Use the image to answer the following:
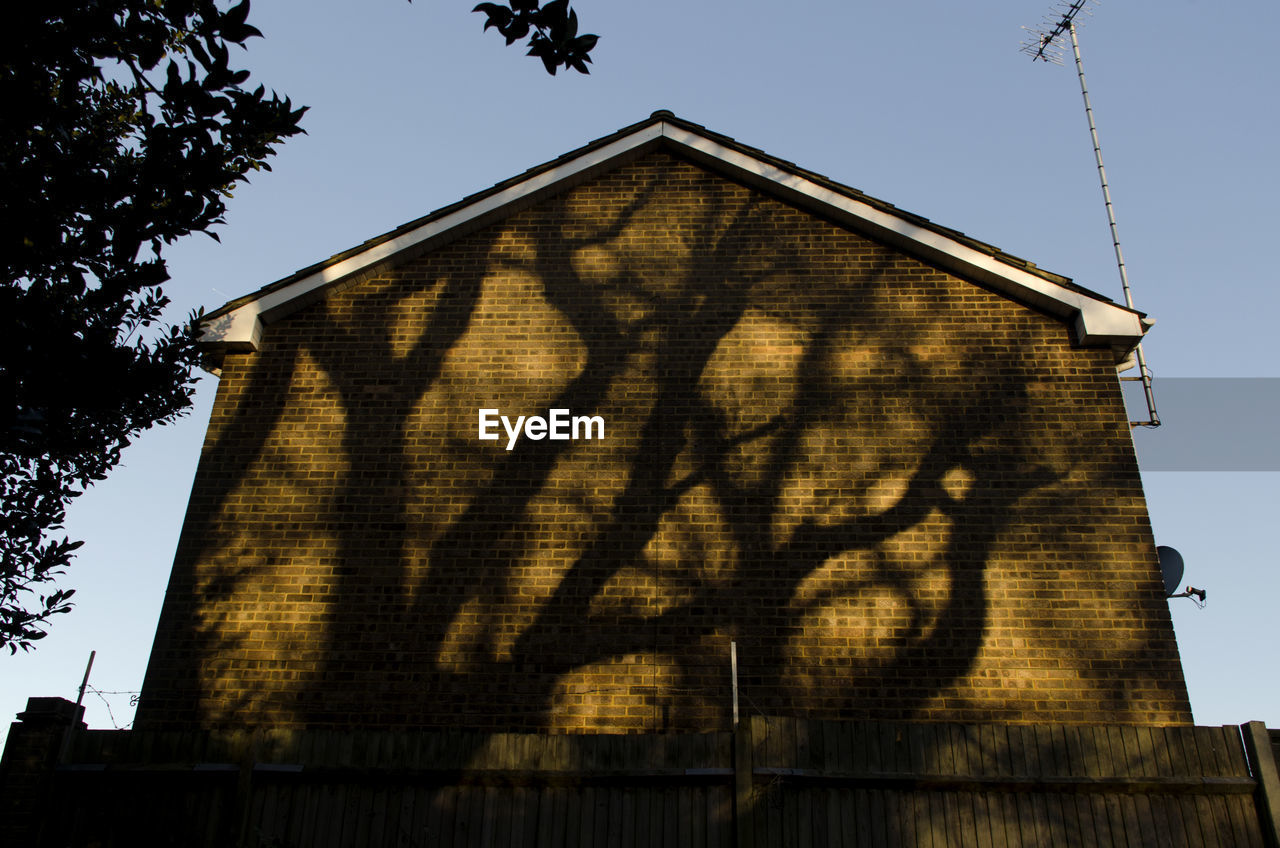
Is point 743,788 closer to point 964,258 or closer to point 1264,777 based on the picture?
point 1264,777

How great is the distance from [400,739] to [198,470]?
4.65 meters

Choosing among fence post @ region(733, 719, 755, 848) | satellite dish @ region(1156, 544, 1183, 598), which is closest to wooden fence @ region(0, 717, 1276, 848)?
fence post @ region(733, 719, 755, 848)

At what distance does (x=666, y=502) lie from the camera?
33.5 feet

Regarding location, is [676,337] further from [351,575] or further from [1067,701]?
[1067,701]

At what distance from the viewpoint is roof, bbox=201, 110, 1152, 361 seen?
11.0m

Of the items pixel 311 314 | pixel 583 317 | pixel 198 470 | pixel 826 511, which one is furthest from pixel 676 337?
pixel 198 470

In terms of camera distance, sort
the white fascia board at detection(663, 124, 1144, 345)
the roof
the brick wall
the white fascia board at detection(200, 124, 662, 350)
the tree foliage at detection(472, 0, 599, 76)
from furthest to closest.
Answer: the white fascia board at detection(200, 124, 662, 350) → the roof → the white fascia board at detection(663, 124, 1144, 345) → the brick wall → the tree foliage at detection(472, 0, 599, 76)

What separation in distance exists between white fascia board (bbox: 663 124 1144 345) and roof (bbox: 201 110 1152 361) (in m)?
0.01

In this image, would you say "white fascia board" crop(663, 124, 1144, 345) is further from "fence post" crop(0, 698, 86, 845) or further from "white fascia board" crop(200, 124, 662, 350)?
"fence post" crop(0, 698, 86, 845)

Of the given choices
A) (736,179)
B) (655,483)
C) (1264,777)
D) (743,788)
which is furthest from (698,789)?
(736,179)

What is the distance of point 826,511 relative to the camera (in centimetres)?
1012

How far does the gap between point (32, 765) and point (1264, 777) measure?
8475 millimetres

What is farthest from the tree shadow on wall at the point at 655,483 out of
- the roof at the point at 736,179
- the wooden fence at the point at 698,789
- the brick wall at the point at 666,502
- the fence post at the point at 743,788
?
the fence post at the point at 743,788

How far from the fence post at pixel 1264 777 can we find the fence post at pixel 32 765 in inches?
325
